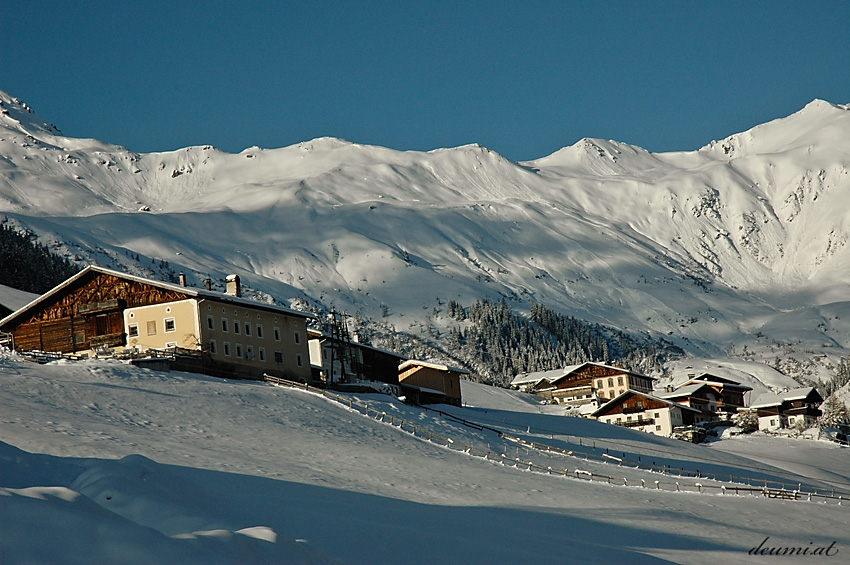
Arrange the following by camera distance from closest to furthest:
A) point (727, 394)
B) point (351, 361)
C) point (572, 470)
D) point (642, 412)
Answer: point (572, 470), point (351, 361), point (642, 412), point (727, 394)

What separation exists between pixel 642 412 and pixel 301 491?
88738 mm

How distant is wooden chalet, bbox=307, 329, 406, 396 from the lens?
90438mm

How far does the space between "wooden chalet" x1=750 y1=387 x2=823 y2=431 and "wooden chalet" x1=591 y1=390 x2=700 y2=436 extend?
22650 mm

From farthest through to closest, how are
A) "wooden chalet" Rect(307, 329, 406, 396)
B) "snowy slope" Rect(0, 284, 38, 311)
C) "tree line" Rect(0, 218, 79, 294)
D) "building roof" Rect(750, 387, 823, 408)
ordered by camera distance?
1. "tree line" Rect(0, 218, 79, 294)
2. "building roof" Rect(750, 387, 823, 408)
3. "snowy slope" Rect(0, 284, 38, 311)
4. "wooden chalet" Rect(307, 329, 406, 396)

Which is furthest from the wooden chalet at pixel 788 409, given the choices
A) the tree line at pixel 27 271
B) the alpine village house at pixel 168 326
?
the tree line at pixel 27 271

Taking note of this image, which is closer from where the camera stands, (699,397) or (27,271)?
(699,397)

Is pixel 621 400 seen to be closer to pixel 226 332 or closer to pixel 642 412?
pixel 642 412

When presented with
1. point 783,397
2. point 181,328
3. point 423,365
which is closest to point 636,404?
point 423,365

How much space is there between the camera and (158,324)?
70.6 meters

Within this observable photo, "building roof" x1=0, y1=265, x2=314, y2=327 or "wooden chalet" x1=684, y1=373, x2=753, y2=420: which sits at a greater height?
"building roof" x1=0, y1=265, x2=314, y2=327

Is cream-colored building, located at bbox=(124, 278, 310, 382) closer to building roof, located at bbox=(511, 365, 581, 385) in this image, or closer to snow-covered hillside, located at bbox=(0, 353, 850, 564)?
snow-covered hillside, located at bbox=(0, 353, 850, 564)

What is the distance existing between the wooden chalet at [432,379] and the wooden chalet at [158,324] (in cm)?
2439

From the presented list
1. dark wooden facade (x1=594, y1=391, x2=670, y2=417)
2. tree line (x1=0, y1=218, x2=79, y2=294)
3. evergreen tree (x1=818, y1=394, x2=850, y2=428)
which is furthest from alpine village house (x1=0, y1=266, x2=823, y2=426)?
tree line (x1=0, y1=218, x2=79, y2=294)

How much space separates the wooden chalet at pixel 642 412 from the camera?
11831cm
